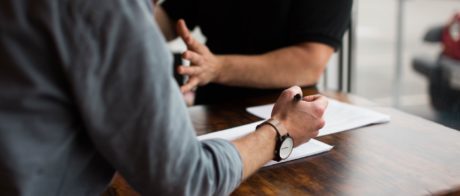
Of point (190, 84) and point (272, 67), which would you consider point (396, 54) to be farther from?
point (190, 84)

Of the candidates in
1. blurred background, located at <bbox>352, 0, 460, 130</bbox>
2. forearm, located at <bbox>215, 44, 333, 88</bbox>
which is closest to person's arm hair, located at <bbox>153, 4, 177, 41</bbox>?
forearm, located at <bbox>215, 44, 333, 88</bbox>

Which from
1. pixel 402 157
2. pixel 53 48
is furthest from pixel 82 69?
pixel 402 157

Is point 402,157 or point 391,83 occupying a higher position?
point 402,157

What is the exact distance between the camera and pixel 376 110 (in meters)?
1.34

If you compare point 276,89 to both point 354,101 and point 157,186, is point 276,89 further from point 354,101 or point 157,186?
point 157,186

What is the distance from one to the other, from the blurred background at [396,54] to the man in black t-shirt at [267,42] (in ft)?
1.88

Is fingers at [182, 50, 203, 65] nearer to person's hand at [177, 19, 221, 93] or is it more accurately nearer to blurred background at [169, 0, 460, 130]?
person's hand at [177, 19, 221, 93]

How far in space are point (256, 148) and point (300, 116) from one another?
13 centimetres

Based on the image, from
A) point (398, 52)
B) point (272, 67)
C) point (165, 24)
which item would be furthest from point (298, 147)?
point (398, 52)

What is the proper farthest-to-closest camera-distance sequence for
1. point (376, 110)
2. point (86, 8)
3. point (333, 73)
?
point (333, 73), point (376, 110), point (86, 8)

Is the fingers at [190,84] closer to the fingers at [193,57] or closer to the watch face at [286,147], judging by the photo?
the fingers at [193,57]

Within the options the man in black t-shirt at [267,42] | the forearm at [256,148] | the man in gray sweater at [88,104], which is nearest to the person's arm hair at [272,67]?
the man in black t-shirt at [267,42]

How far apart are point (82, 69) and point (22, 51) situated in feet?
0.26

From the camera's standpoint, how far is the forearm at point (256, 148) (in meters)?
0.84
